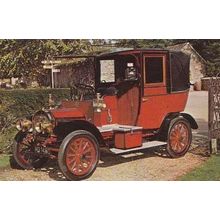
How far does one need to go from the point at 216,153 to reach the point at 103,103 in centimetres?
179

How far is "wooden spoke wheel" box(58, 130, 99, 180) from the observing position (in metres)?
5.26

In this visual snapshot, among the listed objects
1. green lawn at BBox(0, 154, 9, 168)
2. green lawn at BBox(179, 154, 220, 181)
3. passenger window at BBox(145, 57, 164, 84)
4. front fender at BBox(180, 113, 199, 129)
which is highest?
passenger window at BBox(145, 57, 164, 84)

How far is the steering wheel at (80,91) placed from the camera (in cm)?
584

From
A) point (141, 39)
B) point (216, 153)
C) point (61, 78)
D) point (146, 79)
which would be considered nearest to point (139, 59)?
point (146, 79)

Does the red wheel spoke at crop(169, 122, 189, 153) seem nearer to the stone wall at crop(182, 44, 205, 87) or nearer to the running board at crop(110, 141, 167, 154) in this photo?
the running board at crop(110, 141, 167, 154)

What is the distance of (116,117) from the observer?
20.5 ft

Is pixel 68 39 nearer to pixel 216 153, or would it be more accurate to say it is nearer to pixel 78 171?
pixel 78 171

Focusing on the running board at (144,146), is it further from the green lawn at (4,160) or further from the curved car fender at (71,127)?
the green lawn at (4,160)

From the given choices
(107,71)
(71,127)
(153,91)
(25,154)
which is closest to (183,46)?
(153,91)

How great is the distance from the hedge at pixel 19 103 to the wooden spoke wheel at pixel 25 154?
1.17ft

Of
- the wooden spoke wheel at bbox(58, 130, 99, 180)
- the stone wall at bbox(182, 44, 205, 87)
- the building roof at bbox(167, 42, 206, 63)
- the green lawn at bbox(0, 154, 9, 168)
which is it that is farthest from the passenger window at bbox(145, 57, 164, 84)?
the green lawn at bbox(0, 154, 9, 168)

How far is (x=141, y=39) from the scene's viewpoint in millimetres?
5516

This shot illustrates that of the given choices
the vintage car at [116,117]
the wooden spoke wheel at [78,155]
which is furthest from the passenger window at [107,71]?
the wooden spoke wheel at [78,155]

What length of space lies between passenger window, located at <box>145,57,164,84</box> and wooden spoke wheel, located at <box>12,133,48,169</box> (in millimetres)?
1740
